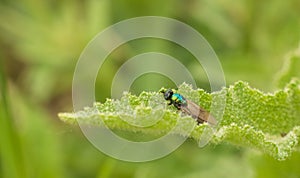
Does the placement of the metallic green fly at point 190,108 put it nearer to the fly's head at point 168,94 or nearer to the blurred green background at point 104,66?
the fly's head at point 168,94

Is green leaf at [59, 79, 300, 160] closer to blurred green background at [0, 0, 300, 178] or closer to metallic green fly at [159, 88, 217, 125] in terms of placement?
metallic green fly at [159, 88, 217, 125]

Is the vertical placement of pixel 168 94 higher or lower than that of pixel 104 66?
lower

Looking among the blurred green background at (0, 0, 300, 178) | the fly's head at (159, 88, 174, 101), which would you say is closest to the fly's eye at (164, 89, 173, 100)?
the fly's head at (159, 88, 174, 101)

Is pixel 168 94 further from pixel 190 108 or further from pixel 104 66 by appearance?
pixel 104 66

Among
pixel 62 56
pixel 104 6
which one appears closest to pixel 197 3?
pixel 104 6

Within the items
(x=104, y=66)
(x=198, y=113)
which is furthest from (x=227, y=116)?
(x=104, y=66)

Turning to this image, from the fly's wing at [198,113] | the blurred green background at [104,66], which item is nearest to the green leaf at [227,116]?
the fly's wing at [198,113]
